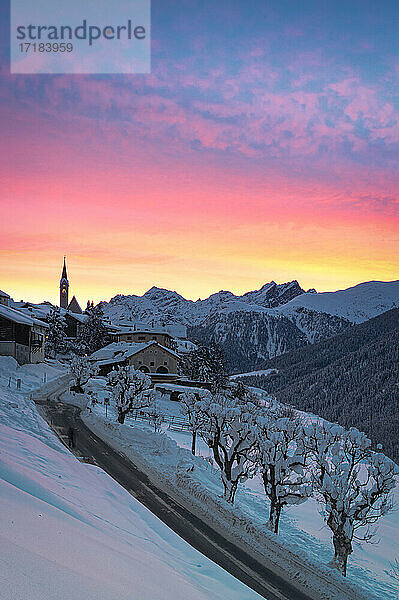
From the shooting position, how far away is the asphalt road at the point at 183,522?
1571cm

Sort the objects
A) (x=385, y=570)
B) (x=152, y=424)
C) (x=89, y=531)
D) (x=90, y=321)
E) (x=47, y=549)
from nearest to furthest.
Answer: (x=47, y=549), (x=89, y=531), (x=385, y=570), (x=152, y=424), (x=90, y=321)

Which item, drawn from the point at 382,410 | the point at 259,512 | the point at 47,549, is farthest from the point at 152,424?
the point at 382,410

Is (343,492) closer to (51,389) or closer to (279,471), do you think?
(279,471)

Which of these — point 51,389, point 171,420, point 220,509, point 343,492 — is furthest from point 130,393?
point 343,492

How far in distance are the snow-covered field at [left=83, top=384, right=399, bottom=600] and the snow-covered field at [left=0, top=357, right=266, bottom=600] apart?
7.33m

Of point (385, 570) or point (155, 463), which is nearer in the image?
point (385, 570)

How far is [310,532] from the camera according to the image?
2556 centimetres

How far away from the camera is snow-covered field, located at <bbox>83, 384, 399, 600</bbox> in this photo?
20.3m

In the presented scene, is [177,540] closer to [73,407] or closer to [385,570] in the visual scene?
[385,570]

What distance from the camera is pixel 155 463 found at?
27.2 m

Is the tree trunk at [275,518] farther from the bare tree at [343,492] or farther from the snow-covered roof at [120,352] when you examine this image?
the snow-covered roof at [120,352]

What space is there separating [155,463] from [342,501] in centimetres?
1144

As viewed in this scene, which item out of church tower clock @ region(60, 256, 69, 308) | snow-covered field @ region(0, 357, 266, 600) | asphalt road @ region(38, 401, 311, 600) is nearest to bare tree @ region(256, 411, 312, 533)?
asphalt road @ region(38, 401, 311, 600)

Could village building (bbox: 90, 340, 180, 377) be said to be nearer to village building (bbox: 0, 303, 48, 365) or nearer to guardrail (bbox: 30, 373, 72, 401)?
guardrail (bbox: 30, 373, 72, 401)
